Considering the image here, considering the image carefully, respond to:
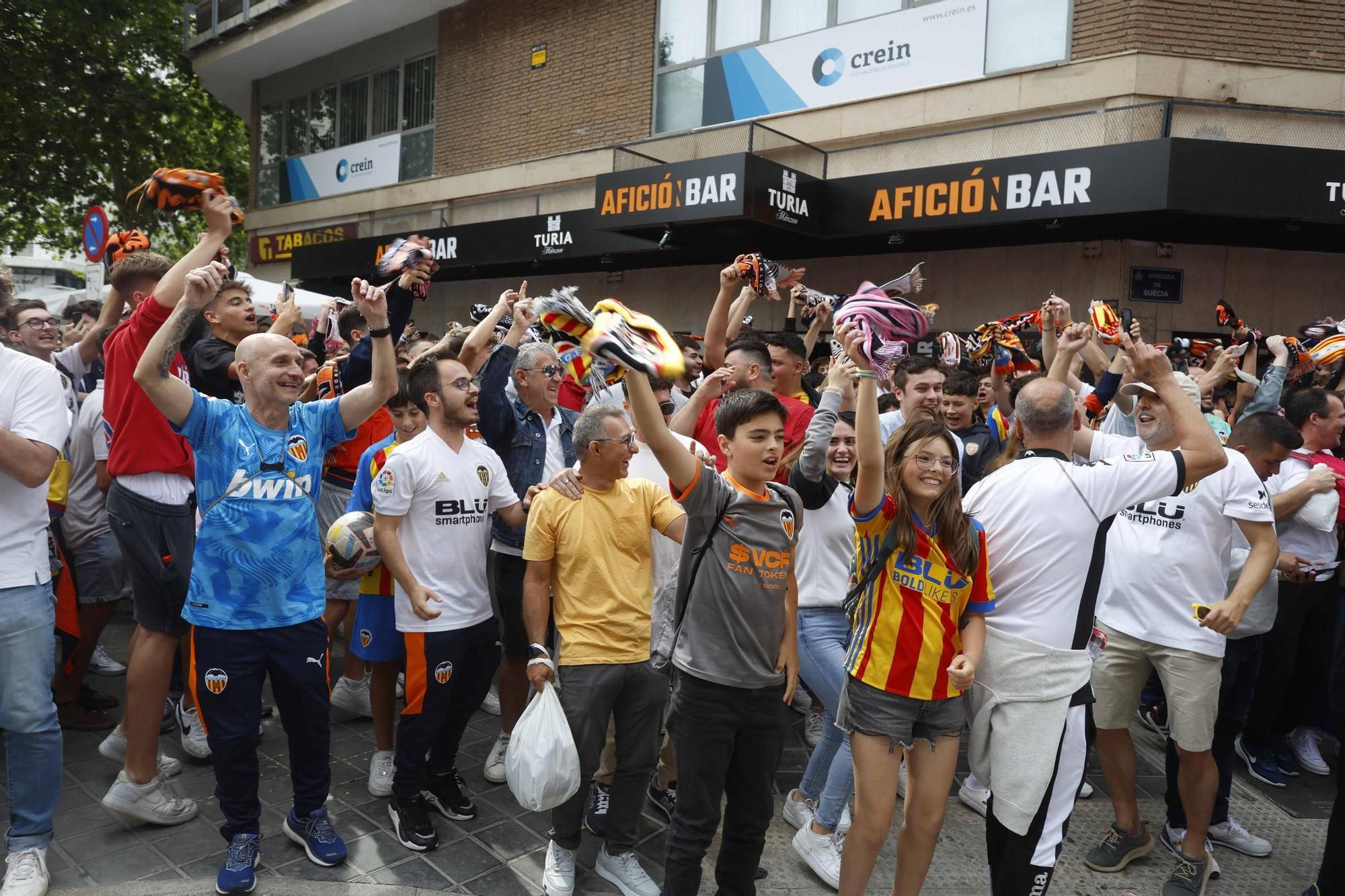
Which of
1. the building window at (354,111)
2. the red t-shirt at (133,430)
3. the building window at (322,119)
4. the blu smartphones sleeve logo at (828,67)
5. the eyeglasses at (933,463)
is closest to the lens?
the eyeglasses at (933,463)

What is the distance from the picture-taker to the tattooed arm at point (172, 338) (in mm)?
3449

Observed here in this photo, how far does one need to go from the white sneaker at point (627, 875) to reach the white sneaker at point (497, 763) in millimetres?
981

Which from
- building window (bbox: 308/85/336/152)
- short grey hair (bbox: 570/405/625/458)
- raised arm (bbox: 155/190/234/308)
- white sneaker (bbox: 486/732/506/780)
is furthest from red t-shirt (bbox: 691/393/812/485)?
building window (bbox: 308/85/336/152)

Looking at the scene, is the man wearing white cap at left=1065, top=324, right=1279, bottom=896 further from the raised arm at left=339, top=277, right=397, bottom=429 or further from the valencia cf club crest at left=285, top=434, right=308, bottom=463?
the valencia cf club crest at left=285, top=434, right=308, bottom=463

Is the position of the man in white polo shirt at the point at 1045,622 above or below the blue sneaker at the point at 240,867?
above

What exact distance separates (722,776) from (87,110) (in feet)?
74.8

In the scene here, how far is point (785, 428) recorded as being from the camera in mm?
4387

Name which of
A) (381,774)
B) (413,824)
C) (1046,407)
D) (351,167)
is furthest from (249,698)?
(351,167)

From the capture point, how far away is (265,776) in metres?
4.64

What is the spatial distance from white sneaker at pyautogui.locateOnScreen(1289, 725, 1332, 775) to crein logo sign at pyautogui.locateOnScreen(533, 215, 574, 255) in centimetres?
1129

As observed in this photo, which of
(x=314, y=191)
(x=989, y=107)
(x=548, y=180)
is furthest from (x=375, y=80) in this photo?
(x=989, y=107)

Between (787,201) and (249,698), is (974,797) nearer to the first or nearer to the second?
(249,698)

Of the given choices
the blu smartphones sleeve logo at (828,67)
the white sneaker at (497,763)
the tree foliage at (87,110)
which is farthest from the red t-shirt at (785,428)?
the tree foliage at (87,110)

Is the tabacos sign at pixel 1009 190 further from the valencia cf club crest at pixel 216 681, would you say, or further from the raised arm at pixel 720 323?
the valencia cf club crest at pixel 216 681
